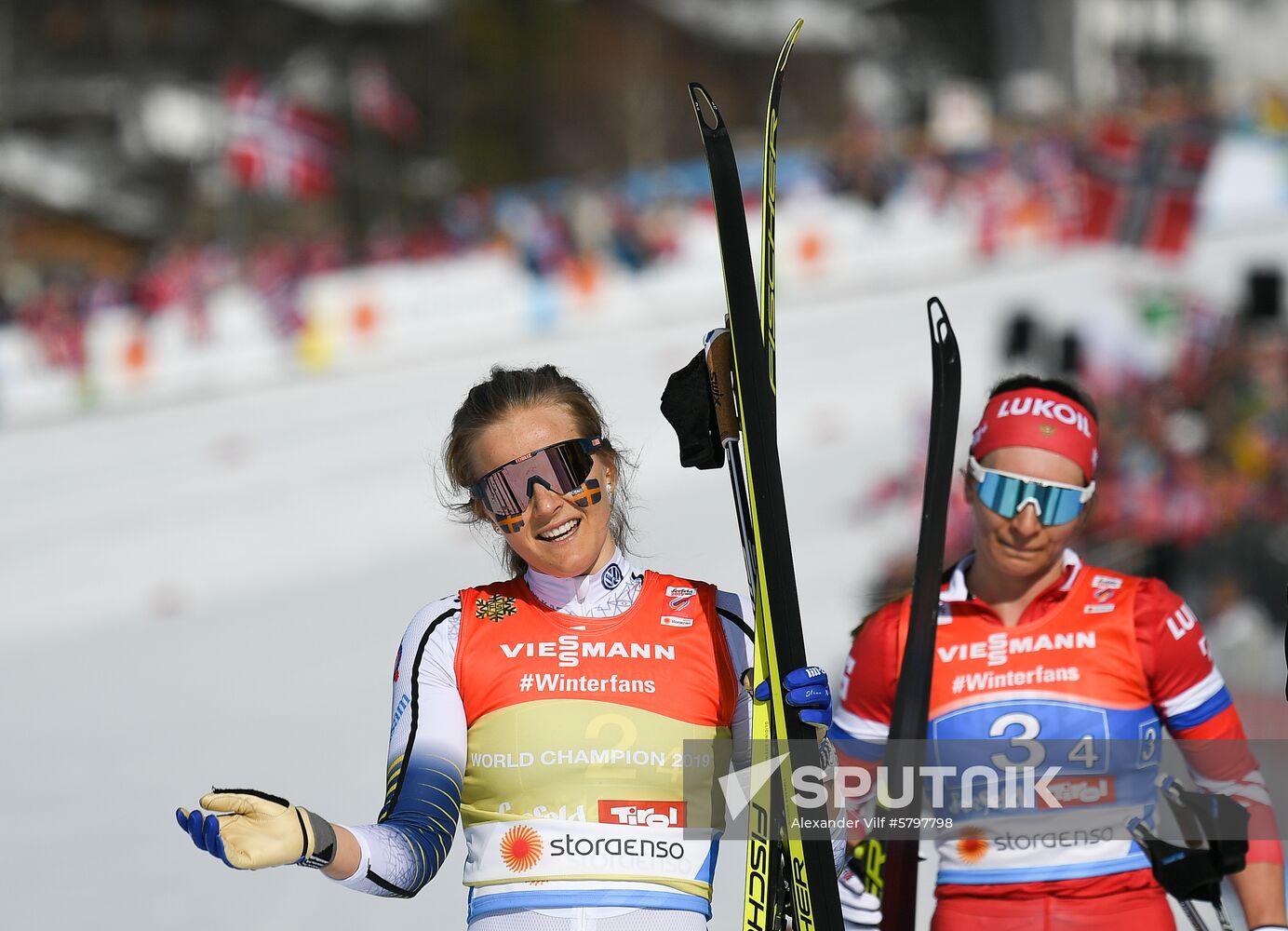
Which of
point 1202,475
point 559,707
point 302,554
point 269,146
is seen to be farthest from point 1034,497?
point 269,146

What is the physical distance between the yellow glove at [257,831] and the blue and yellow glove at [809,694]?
2.43ft

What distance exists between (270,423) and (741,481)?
1371 centimetres

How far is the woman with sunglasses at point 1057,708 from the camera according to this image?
2641mm

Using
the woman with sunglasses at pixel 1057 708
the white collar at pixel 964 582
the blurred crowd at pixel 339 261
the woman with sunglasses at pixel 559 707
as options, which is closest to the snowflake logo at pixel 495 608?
the woman with sunglasses at pixel 559 707

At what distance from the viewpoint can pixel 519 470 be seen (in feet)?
8.21

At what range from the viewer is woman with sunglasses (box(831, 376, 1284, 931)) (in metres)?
2.64

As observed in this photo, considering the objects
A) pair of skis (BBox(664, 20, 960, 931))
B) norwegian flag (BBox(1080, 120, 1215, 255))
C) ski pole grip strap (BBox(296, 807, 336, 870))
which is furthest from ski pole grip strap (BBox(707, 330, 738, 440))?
norwegian flag (BBox(1080, 120, 1215, 255))

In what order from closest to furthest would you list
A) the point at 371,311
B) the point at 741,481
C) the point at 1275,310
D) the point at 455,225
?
the point at 741,481, the point at 1275,310, the point at 371,311, the point at 455,225

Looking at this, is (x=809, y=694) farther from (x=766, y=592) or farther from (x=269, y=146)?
(x=269, y=146)

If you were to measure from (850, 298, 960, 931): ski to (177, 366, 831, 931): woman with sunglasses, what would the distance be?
1.14 feet

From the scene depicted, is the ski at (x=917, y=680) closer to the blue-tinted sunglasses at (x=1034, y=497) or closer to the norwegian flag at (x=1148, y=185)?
the blue-tinted sunglasses at (x=1034, y=497)

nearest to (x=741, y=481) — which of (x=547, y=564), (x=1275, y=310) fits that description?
(x=547, y=564)

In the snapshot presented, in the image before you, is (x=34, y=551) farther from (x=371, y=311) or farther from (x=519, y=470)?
(x=519, y=470)

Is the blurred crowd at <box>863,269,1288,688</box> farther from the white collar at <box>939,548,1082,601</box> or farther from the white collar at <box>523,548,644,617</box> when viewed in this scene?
the white collar at <box>523,548,644,617</box>
